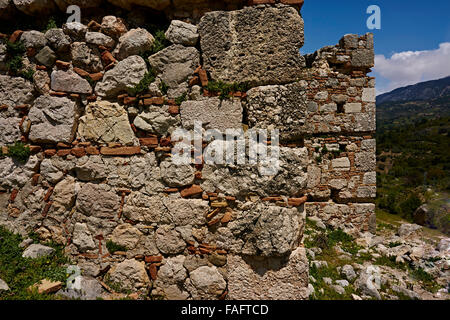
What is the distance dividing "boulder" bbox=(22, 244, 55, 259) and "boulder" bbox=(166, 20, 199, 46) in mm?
2782

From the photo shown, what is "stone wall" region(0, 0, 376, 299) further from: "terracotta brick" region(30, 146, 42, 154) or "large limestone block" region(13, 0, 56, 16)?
"large limestone block" region(13, 0, 56, 16)

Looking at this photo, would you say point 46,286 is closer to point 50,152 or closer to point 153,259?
point 153,259

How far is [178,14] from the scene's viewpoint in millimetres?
2764

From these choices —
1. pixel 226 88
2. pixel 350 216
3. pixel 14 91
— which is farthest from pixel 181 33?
pixel 350 216

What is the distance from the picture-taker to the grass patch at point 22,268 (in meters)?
2.36

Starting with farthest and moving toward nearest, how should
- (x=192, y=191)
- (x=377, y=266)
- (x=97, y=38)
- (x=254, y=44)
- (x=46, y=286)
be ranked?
(x=377, y=266), (x=97, y=38), (x=192, y=191), (x=254, y=44), (x=46, y=286)

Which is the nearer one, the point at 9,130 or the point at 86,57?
the point at 86,57

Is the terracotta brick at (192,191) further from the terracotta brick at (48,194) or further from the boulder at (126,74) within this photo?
the terracotta brick at (48,194)

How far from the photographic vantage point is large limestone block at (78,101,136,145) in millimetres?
2797

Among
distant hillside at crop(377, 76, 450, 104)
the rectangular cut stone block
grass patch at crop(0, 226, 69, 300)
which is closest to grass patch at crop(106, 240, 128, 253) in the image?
grass patch at crop(0, 226, 69, 300)

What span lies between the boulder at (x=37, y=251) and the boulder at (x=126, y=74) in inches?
78.4

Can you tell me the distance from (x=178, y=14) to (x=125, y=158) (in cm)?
176

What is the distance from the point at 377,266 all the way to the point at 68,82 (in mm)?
5457

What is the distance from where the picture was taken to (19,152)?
2893 mm
